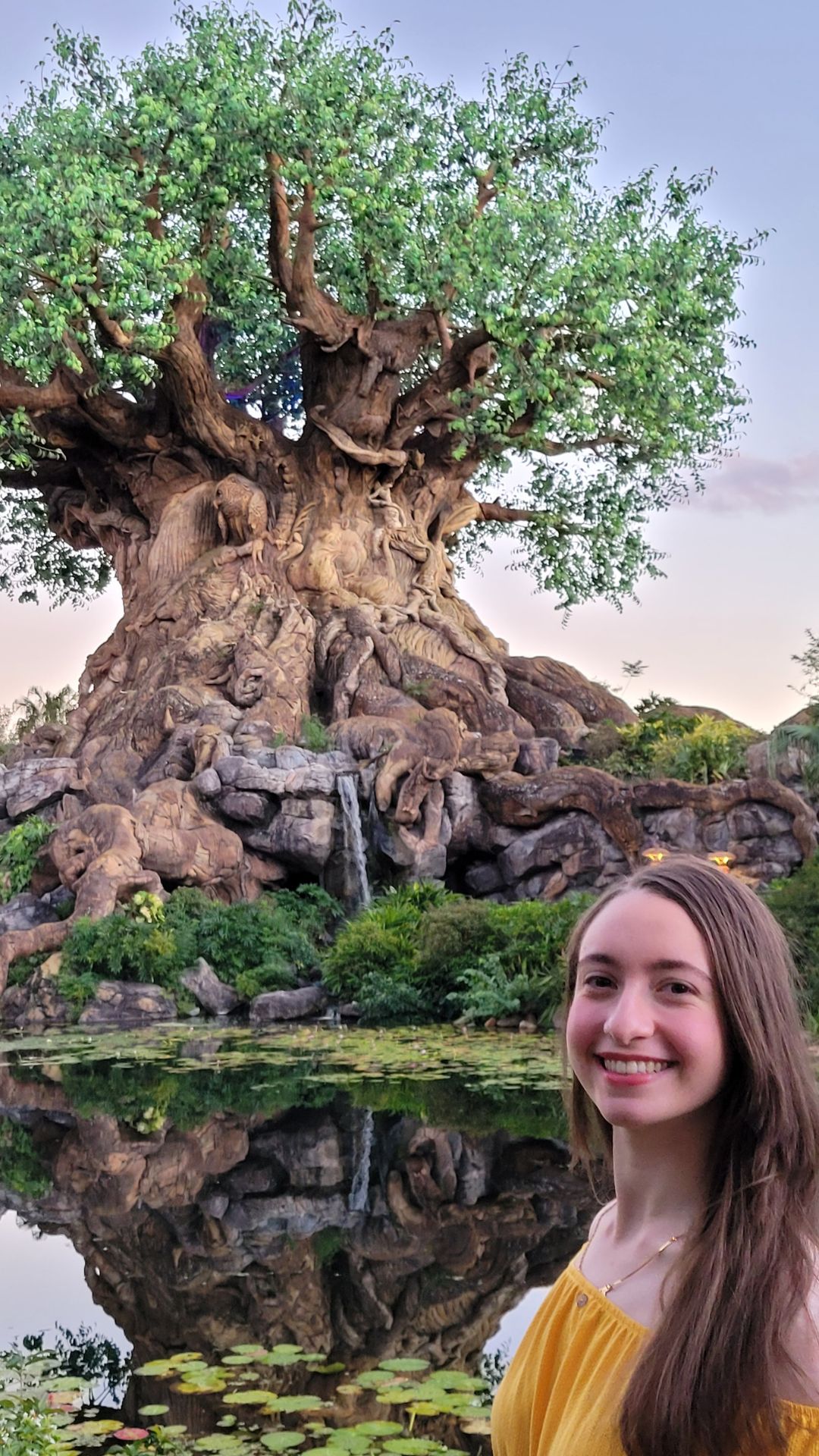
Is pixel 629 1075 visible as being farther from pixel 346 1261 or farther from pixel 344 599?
pixel 344 599

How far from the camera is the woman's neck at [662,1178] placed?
5.65 feet

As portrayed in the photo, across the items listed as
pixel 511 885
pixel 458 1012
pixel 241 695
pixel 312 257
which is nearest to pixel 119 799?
pixel 241 695

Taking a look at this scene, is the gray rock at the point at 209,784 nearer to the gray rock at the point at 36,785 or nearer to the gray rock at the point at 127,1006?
the gray rock at the point at 36,785

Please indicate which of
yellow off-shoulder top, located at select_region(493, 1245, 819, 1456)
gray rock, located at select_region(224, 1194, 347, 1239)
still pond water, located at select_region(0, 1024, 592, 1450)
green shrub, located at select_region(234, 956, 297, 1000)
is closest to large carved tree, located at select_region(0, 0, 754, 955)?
green shrub, located at select_region(234, 956, 297, 1000)

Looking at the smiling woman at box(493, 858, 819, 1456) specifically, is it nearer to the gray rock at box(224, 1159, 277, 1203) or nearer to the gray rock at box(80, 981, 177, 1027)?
the gray rock at box(224, 1159, 277, 1203)

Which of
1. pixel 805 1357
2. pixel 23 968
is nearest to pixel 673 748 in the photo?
pixel 23 968

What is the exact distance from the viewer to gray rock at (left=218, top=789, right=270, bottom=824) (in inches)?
661

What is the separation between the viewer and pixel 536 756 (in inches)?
722

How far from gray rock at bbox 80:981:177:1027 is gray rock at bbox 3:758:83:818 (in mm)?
4225

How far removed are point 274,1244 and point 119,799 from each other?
461 inches

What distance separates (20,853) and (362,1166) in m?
10.0

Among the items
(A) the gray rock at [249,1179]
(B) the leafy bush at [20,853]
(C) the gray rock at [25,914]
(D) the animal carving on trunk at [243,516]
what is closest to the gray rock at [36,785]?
(B) the leafy bush at [20,853]

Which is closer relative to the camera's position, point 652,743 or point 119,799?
point 119,799

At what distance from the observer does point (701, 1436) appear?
150 centimetres
